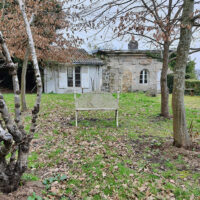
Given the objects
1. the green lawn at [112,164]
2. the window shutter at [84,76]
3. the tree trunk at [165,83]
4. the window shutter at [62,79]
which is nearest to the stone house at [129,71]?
the window shutter at [84,76]

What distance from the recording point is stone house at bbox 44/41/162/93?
14.0 m

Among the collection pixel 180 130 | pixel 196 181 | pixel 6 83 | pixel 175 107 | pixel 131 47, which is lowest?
pixel 196 181

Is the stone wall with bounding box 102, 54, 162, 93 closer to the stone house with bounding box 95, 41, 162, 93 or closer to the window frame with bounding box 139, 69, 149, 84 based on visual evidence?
the stone house with bounding box 95, 41, 162, 93

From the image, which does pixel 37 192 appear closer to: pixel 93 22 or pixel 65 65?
pixel 93 22

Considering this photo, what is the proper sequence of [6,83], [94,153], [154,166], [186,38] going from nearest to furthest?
[154,166], [186,38], [94,153], [6,83]

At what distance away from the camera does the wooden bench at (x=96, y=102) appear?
16.3 feet

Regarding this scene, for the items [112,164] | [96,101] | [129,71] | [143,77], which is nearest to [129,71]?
[129,71]

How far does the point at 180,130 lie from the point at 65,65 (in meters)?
12.1

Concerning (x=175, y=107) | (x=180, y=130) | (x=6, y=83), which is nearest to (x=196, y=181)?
(x=180, y=130)

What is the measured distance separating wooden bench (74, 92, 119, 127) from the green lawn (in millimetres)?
625

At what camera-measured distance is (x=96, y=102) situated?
5.12 m

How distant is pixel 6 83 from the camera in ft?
52.6

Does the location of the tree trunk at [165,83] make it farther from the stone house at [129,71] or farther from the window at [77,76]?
the window at [77,76]

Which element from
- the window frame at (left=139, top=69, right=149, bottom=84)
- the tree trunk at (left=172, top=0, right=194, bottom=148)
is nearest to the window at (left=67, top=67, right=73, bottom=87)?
the window frame at (left=139, top=69, right=149, bottom=84)
